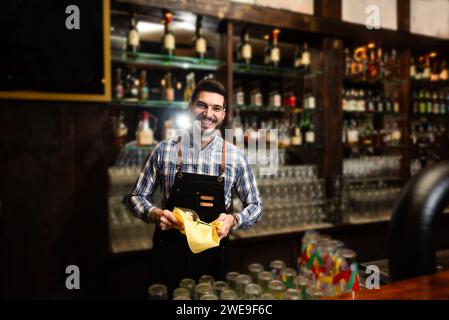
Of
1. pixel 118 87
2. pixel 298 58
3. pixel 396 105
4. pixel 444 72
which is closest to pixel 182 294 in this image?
pixel 118 87

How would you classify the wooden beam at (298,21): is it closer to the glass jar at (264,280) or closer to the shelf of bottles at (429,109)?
the shelf of bottles at (429,109)

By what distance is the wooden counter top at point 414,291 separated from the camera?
3.10ft

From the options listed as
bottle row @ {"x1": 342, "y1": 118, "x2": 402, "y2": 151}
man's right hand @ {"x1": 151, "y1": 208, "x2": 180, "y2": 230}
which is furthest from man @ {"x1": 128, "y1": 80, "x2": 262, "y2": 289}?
bottle row @ {"x1": 342, "y1": 118, "x2": 402, "y2": 151}

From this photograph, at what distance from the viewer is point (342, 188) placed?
10.1 ft

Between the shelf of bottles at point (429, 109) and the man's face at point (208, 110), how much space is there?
3105mm

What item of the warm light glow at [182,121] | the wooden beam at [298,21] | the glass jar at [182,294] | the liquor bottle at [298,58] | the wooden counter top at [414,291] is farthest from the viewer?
the liquor bottle at [298,58]

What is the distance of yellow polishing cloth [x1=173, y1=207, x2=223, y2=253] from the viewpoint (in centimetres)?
129

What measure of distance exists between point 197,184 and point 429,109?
3.45 m

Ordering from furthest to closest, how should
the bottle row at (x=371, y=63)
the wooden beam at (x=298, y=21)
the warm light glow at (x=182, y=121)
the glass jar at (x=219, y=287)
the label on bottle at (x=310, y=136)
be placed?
the bottle row at (x=371, y=63)
the label on bottle at (x=310, y=136)
the warm light glow at (x=182, y=121)
the wooden beam at (x=298, y=21)
the glass jar at (x=219, y=287)

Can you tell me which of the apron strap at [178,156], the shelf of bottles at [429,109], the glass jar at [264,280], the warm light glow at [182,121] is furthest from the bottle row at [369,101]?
the glass jar at [264,280]

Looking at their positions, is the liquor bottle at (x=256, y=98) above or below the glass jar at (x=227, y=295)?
above
